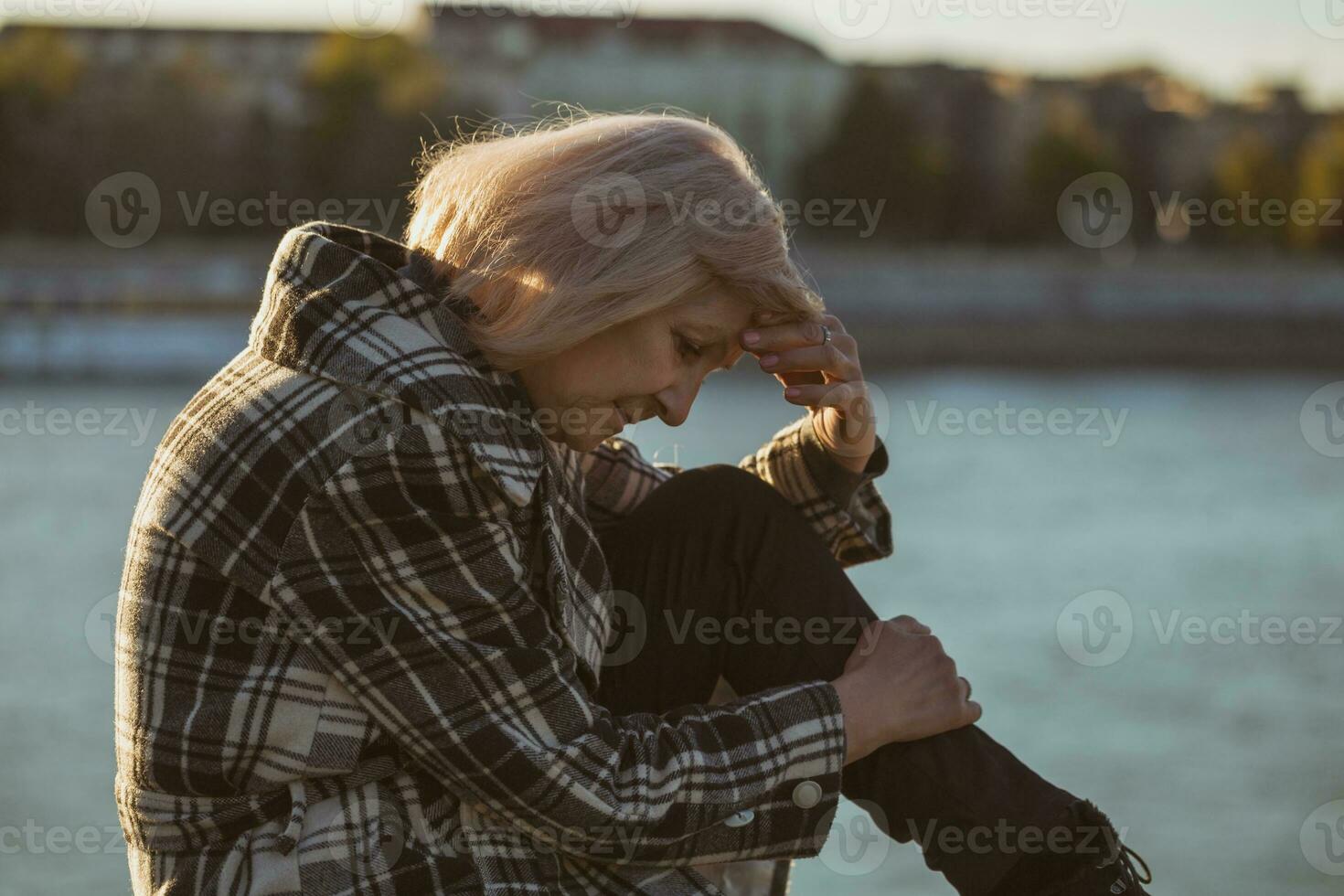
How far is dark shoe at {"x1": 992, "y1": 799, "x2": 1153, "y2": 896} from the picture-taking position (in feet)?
5.07

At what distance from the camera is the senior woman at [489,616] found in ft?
4.25

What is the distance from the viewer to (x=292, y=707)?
1.30 meters

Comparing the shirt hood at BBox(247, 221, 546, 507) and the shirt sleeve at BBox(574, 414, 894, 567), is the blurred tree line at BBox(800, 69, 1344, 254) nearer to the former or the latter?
the shirt sleeve at BBox(574, 414, 894, 567)

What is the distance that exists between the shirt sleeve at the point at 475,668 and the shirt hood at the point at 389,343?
29mm

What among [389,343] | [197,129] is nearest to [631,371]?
[389,343]

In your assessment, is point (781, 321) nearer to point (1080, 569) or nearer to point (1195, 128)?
point (1080, 569)

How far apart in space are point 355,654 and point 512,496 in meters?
0.17

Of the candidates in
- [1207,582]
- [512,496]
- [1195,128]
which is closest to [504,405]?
[512,496]

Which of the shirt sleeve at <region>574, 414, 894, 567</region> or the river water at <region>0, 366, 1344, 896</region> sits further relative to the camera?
the river water at <region>0, 366, 1344, 896</region>

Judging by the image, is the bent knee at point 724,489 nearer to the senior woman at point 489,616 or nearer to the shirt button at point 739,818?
the senior woman at point 489,616

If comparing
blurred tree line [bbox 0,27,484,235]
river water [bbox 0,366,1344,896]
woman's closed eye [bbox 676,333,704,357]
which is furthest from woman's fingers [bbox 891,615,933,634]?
blurred tree line [bbox 0,27,484,235]

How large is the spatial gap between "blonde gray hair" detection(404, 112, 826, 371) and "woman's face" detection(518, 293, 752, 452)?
0.02 metres

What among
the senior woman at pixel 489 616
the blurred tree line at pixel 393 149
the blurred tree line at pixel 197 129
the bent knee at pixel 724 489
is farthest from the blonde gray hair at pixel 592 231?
the blurred tree line at pixel 197 129

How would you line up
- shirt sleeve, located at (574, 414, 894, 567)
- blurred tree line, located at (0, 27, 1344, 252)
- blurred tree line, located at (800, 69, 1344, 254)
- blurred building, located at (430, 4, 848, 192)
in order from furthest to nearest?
blurred building, located at (430, 4, 848, 192)
blurred tree line, located at (800, 69, 1344, 254)
blurred tree line, located at (0, 27, 1344, 252)
shirt sleeve, located at (574, 414, 894, 567)
